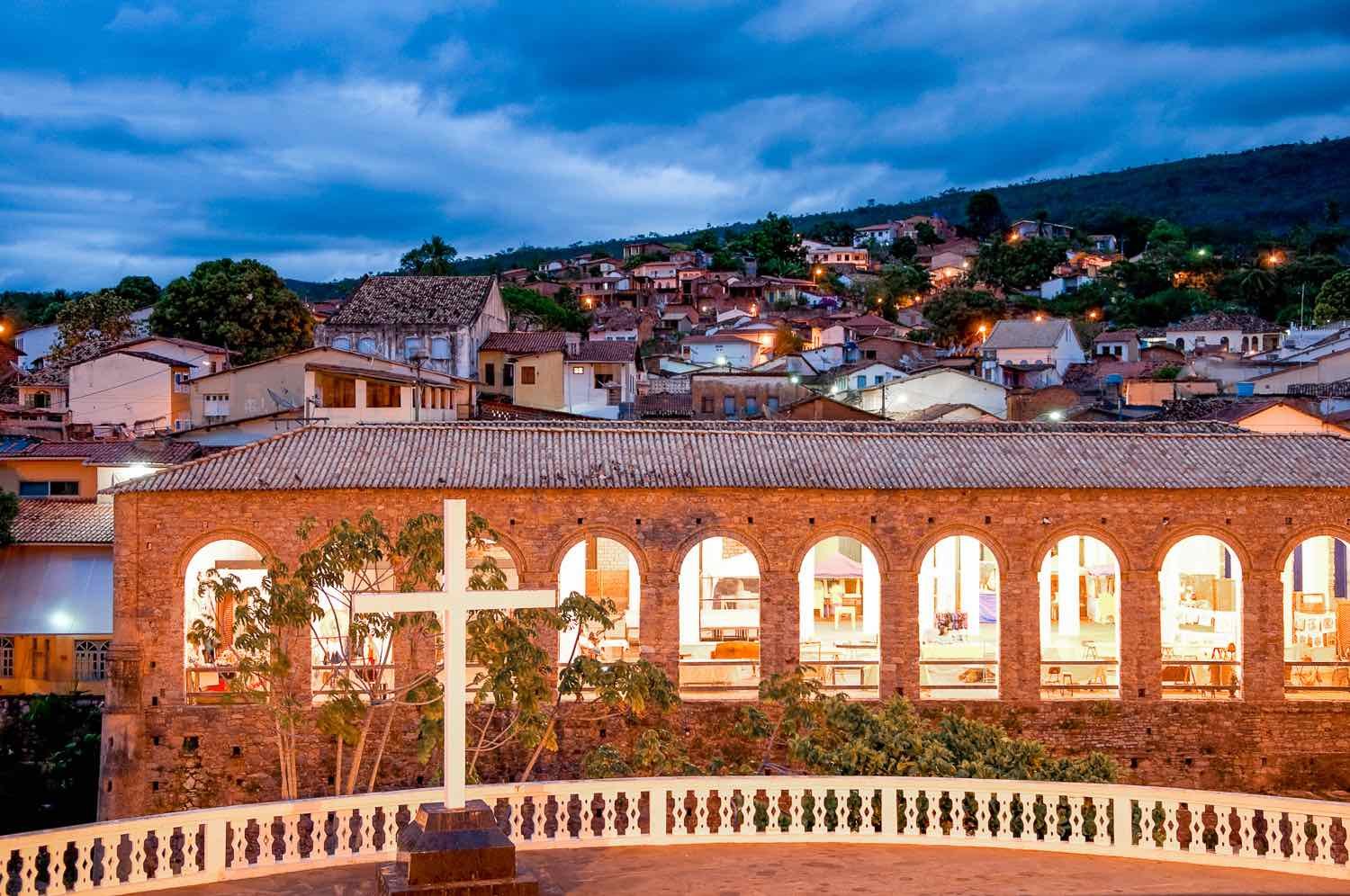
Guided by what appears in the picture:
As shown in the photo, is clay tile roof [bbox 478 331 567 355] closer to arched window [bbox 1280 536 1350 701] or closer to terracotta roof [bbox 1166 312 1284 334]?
arched window [bbox 1280 536 1350 701]

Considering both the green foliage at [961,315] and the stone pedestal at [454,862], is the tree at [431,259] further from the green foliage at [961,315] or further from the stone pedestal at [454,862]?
the stone pedestal at [454,862]

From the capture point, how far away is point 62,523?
30.0 m

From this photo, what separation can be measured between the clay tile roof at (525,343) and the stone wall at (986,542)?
2548 cm

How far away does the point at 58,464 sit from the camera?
33969mm

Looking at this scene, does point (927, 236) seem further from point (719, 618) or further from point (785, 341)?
point (719, 618)

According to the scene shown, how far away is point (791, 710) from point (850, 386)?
3490cm

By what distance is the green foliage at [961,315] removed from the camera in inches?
3177

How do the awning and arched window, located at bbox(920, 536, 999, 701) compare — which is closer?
arched window, located at bbox(920, 536, 999, 701)

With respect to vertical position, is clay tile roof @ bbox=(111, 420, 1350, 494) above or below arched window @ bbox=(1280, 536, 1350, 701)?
above

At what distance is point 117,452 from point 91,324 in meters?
31.3

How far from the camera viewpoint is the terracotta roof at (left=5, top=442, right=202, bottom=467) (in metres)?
32.2

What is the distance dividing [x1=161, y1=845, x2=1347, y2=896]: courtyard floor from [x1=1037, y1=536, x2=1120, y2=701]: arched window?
559 inches

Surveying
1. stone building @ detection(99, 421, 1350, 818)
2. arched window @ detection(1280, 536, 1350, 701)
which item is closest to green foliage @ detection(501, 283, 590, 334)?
stone building @ detection(99, 421, 1350, 818)

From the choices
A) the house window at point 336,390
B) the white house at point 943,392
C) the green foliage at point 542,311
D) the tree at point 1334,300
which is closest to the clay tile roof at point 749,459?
the house window at point 336,390
